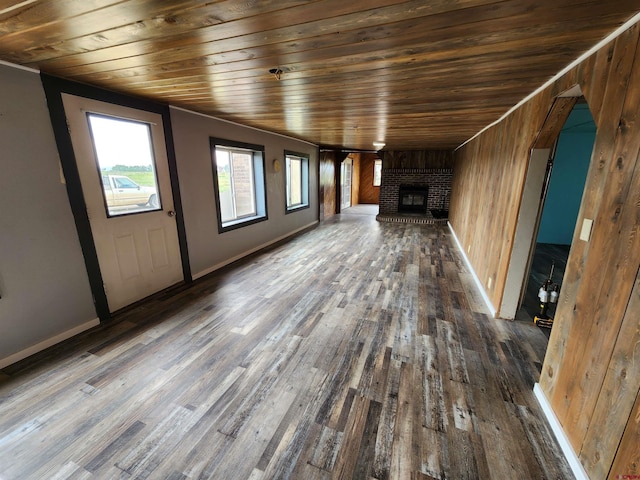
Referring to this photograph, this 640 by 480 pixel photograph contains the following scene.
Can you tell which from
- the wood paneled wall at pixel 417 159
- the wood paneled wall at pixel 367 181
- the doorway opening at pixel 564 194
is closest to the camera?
the doorway opening at pixel 564 194

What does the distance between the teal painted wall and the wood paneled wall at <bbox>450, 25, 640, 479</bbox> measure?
4430mm

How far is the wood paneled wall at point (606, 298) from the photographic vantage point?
1089 millimetres

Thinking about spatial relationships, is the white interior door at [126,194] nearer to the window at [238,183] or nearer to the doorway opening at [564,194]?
the window at [238,183]

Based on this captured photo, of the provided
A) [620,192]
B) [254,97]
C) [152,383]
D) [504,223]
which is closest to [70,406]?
[152,383]

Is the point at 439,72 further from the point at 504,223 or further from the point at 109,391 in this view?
the point at 109,391

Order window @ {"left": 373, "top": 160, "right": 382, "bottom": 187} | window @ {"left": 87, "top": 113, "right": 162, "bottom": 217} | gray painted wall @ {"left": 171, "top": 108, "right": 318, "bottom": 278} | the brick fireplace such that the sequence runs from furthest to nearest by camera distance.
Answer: window @ {"left": 373, "top": 160, "right": 382, "bottom": 187} → the brick fireplace → gray painted wall @ {"left": 171, "top": 108, "right": 318, "bottom": 278} → window @ {"left": 87, "top": 113, "right": 162, "bottom": 217}

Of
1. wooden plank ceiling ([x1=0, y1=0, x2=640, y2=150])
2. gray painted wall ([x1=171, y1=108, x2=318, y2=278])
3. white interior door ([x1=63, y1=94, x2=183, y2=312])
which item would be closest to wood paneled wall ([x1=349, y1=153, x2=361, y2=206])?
gray painted wall ([x1=171, y1=108, x2=318, y2=278])

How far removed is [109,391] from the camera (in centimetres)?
181

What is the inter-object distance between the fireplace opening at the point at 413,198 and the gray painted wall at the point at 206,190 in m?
4.82

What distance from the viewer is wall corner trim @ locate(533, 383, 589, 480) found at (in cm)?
128

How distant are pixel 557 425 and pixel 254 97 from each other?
3468 mm

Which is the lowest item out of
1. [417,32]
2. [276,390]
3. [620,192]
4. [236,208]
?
[276,390]

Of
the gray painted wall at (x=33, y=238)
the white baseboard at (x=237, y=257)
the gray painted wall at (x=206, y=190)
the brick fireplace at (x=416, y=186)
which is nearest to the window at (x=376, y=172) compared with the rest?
the brick fireplace at (x=416, y=186)

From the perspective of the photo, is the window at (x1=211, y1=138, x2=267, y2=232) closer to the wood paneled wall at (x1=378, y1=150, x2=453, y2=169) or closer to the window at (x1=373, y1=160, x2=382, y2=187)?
the wood paneled wall at (x1=378, y1=150, x2=453, y2=169)
